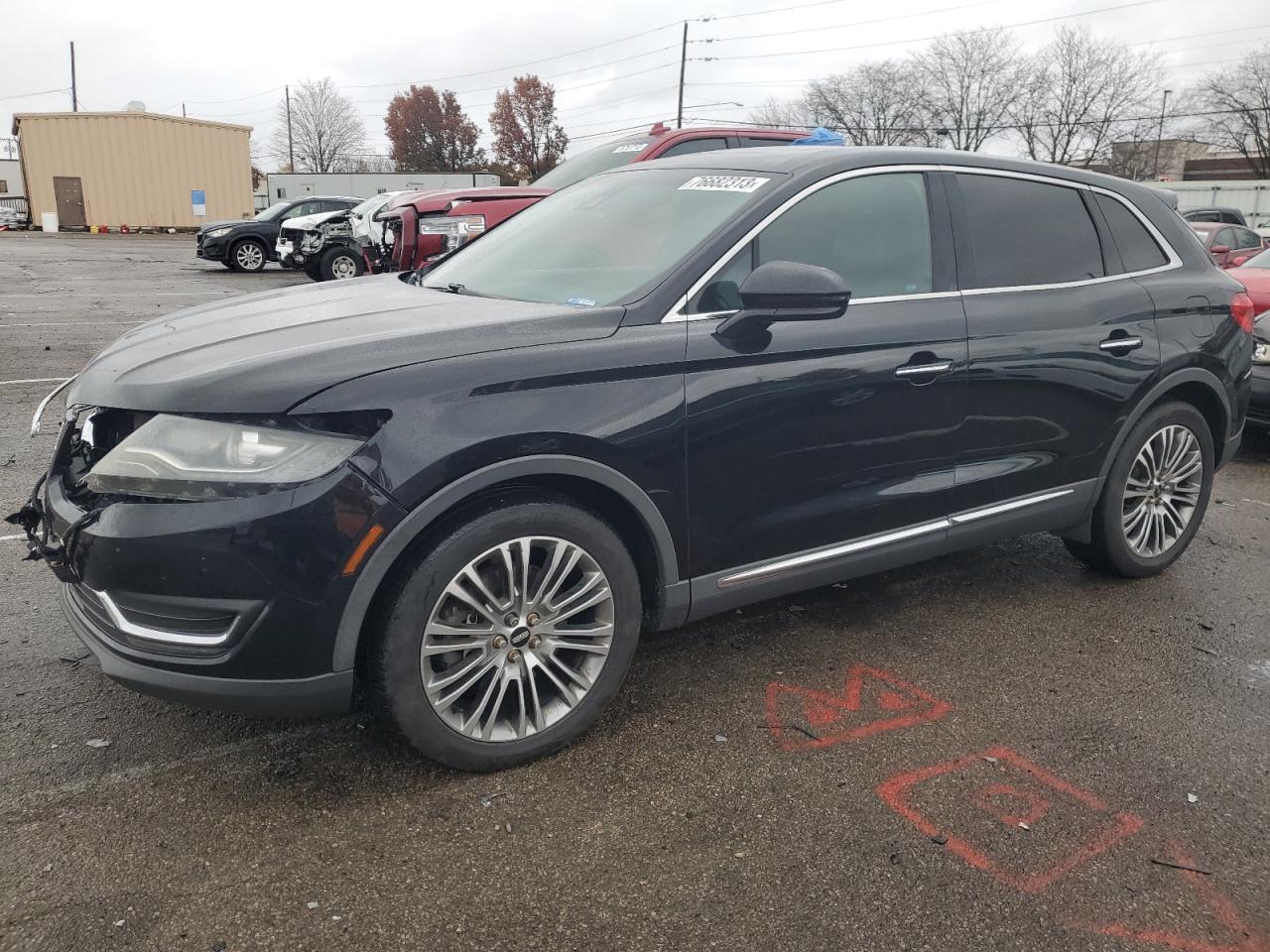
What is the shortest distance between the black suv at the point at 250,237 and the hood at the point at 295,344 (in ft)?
62.6

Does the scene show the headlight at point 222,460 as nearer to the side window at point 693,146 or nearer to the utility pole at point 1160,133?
the side window at point 693,146

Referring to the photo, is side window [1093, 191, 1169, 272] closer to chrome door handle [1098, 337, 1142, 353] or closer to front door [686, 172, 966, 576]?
chrome door handle [1098, 337, 1142, 353]

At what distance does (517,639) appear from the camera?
2.77 meters

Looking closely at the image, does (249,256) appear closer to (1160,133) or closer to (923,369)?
(923,369)

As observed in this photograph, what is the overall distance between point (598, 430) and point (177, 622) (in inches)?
46.3

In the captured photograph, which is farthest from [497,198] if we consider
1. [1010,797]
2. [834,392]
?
[1010,797]

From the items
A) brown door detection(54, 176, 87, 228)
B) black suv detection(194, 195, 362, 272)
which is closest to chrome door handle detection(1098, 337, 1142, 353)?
black suv detection(194, 195, 362, 272)

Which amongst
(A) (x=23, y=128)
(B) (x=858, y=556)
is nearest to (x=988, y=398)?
(B) (x=858, y=556)

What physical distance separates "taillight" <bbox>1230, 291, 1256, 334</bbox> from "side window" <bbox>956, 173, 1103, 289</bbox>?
854 mm

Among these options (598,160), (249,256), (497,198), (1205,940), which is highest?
(598,160)

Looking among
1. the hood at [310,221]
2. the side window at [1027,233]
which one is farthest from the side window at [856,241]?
the hood at [310,221]

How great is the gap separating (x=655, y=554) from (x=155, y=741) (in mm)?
1578

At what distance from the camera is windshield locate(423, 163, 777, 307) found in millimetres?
3184

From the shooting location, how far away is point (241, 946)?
7.04ft
